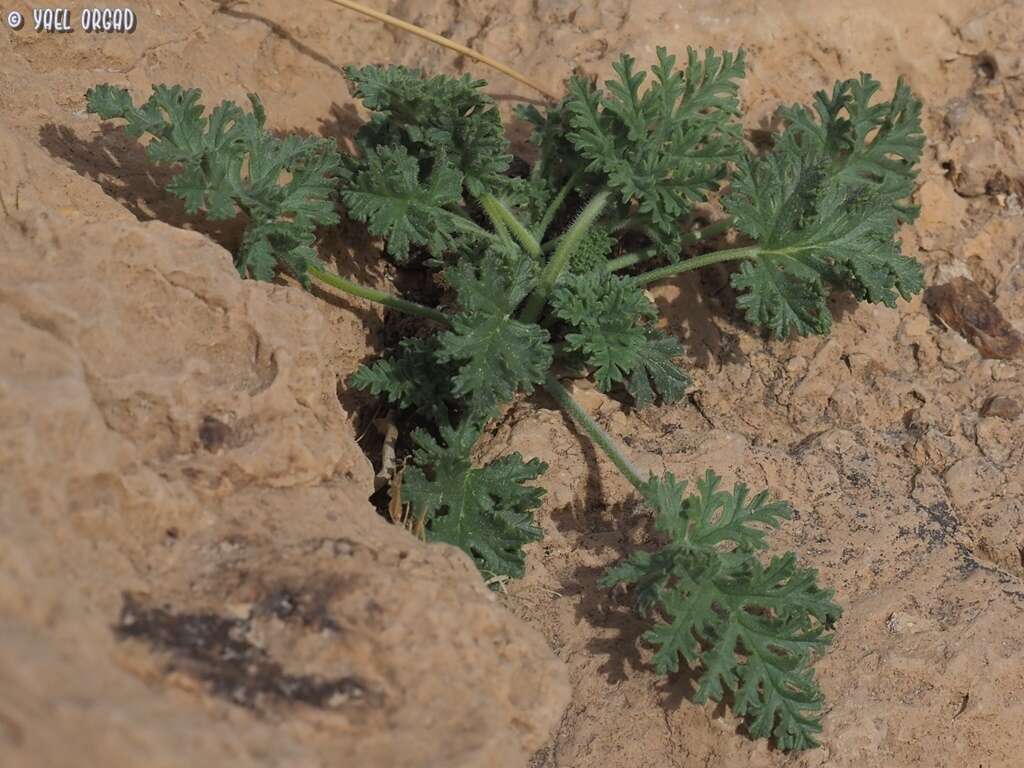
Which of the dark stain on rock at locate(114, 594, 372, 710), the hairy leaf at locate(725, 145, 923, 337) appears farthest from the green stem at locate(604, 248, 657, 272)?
the dark stain on rock at locate(114, 594, 372, 710)

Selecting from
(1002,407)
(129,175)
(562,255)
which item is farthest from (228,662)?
(1002,407)

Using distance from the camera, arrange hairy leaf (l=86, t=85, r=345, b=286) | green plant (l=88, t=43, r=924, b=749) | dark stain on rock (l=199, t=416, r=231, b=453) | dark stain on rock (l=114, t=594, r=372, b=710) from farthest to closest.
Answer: hairy leaf (l=86, t=85, r=345, b=286)
green plant (l=88, t=43, r=924, b=749)
dark stain on rock (l=199, t=416, r=231, b=453)
dark stain on rock (l=114, t=594, r=372, b=710)

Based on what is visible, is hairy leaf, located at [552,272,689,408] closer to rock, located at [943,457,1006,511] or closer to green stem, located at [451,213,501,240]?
green stem, located at [451,213,501,240]

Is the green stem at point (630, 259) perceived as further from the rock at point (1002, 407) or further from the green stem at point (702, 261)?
the rock at point (1002, 407)

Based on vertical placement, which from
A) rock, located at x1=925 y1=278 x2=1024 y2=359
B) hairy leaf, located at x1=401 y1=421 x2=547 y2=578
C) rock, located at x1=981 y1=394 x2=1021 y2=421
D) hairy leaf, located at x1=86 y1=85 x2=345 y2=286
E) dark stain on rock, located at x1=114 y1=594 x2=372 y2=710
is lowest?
hairy leaf, located at x1=401 y1=421 x2=547 y2=578

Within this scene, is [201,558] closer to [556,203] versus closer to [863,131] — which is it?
[556,203]

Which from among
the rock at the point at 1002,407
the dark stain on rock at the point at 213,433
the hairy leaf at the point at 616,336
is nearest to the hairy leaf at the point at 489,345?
the hairy leaf at the point at 616,336

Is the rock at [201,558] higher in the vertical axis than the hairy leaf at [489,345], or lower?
lower

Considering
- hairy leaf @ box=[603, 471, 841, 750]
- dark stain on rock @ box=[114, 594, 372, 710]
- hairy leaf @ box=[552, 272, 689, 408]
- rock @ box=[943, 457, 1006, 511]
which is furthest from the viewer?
rock @ box=[943, 457, 1006, 511]
